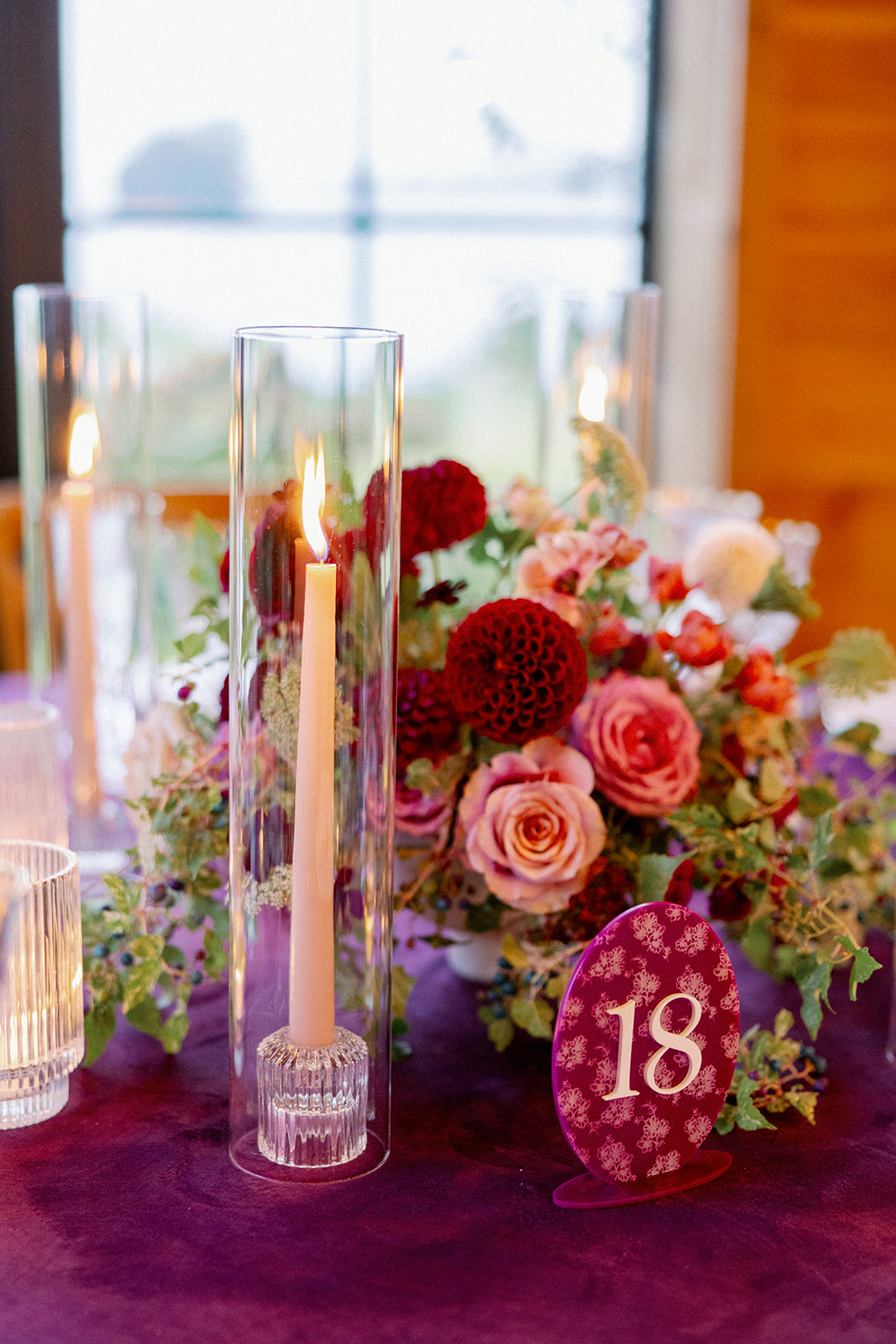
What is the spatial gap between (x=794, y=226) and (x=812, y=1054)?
2.44m

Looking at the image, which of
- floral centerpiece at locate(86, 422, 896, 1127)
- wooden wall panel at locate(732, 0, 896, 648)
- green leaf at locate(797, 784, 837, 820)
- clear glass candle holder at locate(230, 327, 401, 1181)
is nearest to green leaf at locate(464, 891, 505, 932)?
floral centerpiece at locate(86, 422, 896, 1127)

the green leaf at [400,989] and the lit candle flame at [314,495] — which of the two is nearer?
the lit candle flame at [314,495]

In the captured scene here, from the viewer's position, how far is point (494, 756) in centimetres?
83

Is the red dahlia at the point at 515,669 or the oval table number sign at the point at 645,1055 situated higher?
the red dahlia at the point at 515,669

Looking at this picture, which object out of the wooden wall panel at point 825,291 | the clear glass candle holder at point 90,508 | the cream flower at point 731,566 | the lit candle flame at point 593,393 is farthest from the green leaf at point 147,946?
the wooden wall panel at point 825,291

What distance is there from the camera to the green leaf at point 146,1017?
2.67ft

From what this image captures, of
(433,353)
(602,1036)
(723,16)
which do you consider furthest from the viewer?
(433,353)

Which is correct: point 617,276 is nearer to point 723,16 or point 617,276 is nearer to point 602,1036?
point 723,16

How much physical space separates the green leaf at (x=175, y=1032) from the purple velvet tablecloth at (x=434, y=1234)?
0.7 inches

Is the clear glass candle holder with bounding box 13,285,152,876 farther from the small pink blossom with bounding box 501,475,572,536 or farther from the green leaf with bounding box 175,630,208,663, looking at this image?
the small pink blossom with bounding box 501,475,572,536

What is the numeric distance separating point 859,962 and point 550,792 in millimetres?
188

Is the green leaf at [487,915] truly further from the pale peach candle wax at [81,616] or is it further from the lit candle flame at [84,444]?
the lit candle flame at [84,444]

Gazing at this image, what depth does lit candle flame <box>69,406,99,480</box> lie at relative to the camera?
111 centimetres

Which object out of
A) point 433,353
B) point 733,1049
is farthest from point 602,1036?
point 433,353
